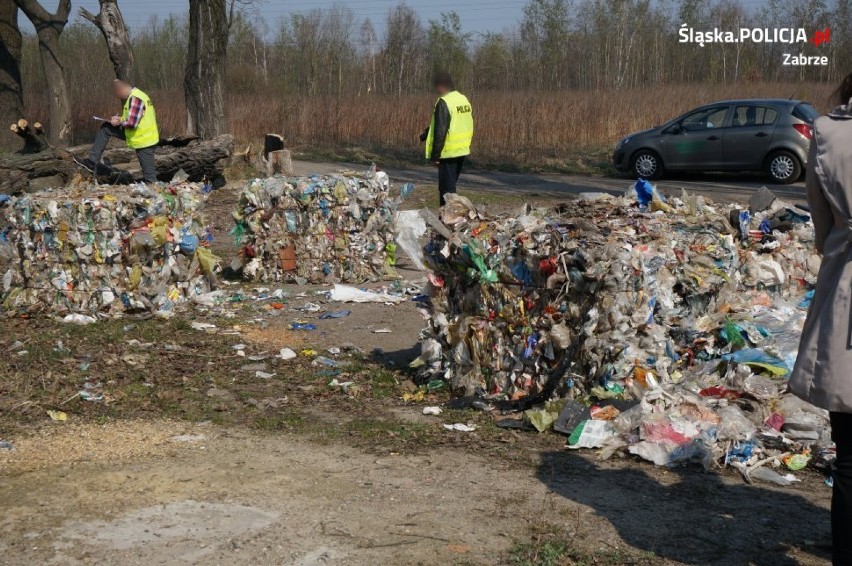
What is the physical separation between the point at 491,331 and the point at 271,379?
178 centimetres

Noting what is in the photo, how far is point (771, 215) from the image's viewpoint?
7320 millimetres

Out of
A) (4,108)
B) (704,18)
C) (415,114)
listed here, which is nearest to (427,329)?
(4,108)

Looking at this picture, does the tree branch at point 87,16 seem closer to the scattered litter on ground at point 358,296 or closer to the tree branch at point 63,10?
the tree branch at point 63,10

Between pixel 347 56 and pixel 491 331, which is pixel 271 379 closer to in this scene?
pixel 491 331

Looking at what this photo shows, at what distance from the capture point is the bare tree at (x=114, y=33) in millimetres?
18609

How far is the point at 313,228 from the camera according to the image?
10.2 meters

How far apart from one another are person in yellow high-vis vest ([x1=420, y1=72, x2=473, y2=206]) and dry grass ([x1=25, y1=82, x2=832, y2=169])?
12.3 m

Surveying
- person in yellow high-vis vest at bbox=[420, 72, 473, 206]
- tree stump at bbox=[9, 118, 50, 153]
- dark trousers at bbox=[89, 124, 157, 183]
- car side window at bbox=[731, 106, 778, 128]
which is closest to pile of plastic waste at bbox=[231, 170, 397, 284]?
person in yellow high-vis vest at bbox=[420, 72, 473, 206]

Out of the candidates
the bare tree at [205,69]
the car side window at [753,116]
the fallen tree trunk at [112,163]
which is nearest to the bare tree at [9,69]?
the bare tree at [205,69]

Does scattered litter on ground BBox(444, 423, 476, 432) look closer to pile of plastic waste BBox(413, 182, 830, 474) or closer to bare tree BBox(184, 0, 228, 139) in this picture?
pile of plastic waste BBox(413, 182, 830, 474)

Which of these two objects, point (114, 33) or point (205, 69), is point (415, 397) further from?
point (114, 33)

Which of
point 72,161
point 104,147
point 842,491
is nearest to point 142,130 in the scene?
point 104,147

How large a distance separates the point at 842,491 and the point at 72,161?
13.3 m

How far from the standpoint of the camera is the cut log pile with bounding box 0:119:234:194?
13.8m
